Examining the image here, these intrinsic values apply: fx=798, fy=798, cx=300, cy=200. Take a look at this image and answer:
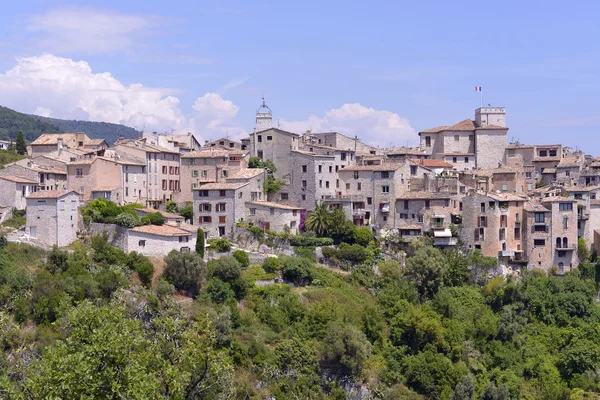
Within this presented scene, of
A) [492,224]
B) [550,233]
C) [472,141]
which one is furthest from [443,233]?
[472,141]

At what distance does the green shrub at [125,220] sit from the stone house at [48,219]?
3.79m

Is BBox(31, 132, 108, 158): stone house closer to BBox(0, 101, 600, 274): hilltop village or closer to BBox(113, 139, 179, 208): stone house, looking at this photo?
BBox(0, 101, 600, 274): hilltop village

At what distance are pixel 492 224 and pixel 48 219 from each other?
35.3 m

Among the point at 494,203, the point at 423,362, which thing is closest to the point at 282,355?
the point at 423,362

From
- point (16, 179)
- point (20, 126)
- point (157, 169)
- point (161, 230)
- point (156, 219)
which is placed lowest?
point (161, 230)

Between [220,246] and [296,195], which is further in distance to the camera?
[296,195]

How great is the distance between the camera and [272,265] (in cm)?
6025

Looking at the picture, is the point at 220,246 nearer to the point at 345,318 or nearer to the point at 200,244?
the point at 200,244

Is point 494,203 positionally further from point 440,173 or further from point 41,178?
point 41,178

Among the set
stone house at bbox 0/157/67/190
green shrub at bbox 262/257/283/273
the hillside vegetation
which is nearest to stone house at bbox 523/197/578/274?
the hillside vegetation

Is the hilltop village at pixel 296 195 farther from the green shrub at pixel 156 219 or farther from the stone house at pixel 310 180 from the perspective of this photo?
the green shrub at pixel 156 219

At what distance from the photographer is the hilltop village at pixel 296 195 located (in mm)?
62531

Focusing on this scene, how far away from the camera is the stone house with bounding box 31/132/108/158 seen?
252ft

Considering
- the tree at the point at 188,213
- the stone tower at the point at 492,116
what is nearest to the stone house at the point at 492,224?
the stone tower at the point at 492,116
